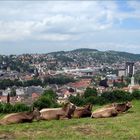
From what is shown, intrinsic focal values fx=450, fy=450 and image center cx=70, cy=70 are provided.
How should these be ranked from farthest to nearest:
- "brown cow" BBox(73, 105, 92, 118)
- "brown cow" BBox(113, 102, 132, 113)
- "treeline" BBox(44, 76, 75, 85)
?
"treeline" BBox(44, 76, 75, 85) → "brown cow" BBox(113, 102, 132, 113) → "brown cow" BBox(73, 105, 92, 118)

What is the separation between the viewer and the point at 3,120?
15281 mm

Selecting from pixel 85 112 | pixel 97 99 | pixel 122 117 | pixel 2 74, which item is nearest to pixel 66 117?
pixel 85 112

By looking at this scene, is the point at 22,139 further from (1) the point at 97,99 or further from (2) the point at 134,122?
(1) the point at 97,99

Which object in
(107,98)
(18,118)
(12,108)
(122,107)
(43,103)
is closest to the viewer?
(18,118)

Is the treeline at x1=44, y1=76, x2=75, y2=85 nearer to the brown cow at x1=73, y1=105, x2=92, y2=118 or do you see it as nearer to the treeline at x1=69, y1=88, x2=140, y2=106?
the treeline at x1=69, y1=88, x2=140, y2=106

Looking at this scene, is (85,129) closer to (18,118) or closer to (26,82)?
(18,118)

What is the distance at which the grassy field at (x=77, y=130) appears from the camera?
1234cm

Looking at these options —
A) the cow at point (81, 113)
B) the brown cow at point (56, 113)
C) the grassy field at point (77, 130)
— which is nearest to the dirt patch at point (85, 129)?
the grassy field at point (77, 130)

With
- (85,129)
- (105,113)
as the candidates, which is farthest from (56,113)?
Answer: (85,129)

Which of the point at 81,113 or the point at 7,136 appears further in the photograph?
the point at 81,113

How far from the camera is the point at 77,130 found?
13.3m

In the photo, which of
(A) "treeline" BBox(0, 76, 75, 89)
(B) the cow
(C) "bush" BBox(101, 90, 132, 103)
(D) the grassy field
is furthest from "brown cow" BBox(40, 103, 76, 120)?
(A) "treeline" BBox(0, 76, 75, 89)

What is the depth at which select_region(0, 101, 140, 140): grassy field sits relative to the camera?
12336 mm

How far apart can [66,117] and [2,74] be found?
16071cm
